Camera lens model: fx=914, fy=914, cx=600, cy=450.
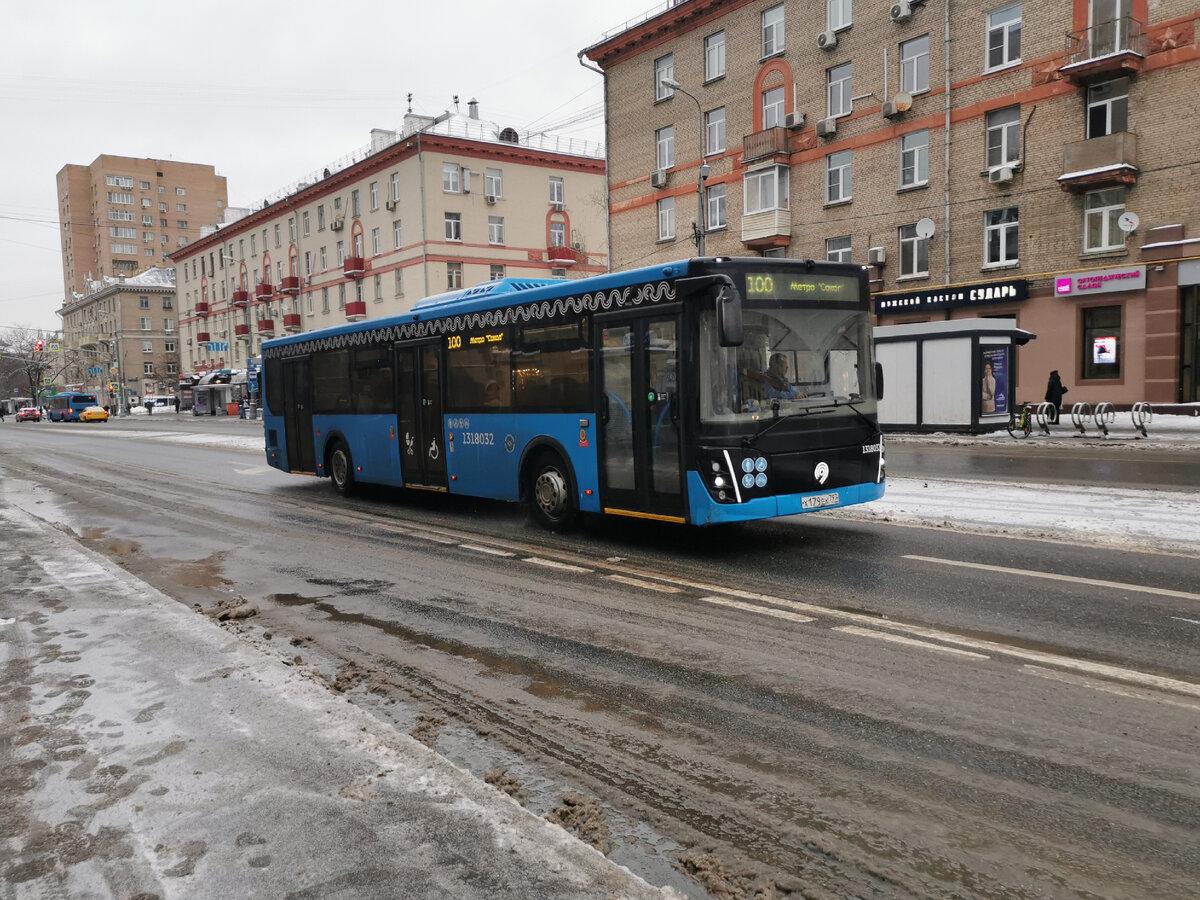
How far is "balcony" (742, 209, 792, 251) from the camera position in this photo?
3534 cm

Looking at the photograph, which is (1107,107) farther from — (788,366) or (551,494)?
(551,494)

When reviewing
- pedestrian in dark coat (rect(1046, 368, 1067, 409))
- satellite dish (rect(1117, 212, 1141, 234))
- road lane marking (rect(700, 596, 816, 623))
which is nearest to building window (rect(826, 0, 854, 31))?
satellite dish (rect(1117, 212, 1141, 234))

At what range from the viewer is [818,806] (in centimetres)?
346

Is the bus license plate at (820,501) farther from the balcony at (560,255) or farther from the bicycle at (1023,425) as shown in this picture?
the balcony at (560,255)

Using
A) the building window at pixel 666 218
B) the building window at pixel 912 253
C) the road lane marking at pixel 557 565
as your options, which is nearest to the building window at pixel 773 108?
the building window at pixel 666 218

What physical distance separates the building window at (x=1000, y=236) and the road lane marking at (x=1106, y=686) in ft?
91.0

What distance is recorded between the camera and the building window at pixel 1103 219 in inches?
1060

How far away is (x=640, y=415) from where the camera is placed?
8.84 metres

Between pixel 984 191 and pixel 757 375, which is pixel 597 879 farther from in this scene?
pixel 984 191

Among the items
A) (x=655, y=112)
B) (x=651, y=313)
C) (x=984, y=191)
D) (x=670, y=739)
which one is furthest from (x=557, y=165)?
(x=670, y=739)

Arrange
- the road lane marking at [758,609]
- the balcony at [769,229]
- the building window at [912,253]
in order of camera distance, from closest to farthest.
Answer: the road lane marking at [758,609] < the building window at [912,253] < the balcony at [769,229]

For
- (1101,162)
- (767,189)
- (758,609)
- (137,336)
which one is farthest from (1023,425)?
(137,336)

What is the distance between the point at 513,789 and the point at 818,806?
1.19 m

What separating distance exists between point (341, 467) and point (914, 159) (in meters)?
24.8
